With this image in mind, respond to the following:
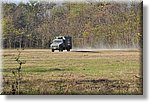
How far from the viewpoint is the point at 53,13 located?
187 inches

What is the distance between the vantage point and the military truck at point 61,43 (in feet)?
15.6

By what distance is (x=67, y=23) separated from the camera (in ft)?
15.5

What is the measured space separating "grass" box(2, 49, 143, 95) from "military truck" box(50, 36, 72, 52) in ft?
0.13

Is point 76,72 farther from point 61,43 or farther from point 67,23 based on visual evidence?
point 67,23

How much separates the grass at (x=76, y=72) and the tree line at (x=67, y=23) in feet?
0.25

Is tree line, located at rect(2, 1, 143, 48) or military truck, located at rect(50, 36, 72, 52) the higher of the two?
tree line, located at rect(2, 1, 143, 48)

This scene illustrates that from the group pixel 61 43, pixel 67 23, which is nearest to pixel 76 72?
pixel 61 43

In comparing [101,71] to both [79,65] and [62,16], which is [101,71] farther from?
[62,16]

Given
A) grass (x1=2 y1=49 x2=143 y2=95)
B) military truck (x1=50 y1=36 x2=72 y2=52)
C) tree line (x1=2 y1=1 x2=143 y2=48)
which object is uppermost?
tree line (x1=2 y1=1 x2=143 y2=48)

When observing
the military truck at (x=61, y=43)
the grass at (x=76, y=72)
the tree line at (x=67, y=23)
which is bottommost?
the grass at (x=76, y=72)

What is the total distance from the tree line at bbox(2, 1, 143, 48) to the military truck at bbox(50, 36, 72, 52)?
3cm

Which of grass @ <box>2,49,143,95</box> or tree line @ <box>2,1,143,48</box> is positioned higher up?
tree line @ <box>2,1,143,48</box>

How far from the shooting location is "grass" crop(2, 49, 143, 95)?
4.70m

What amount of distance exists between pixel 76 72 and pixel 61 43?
23cm
